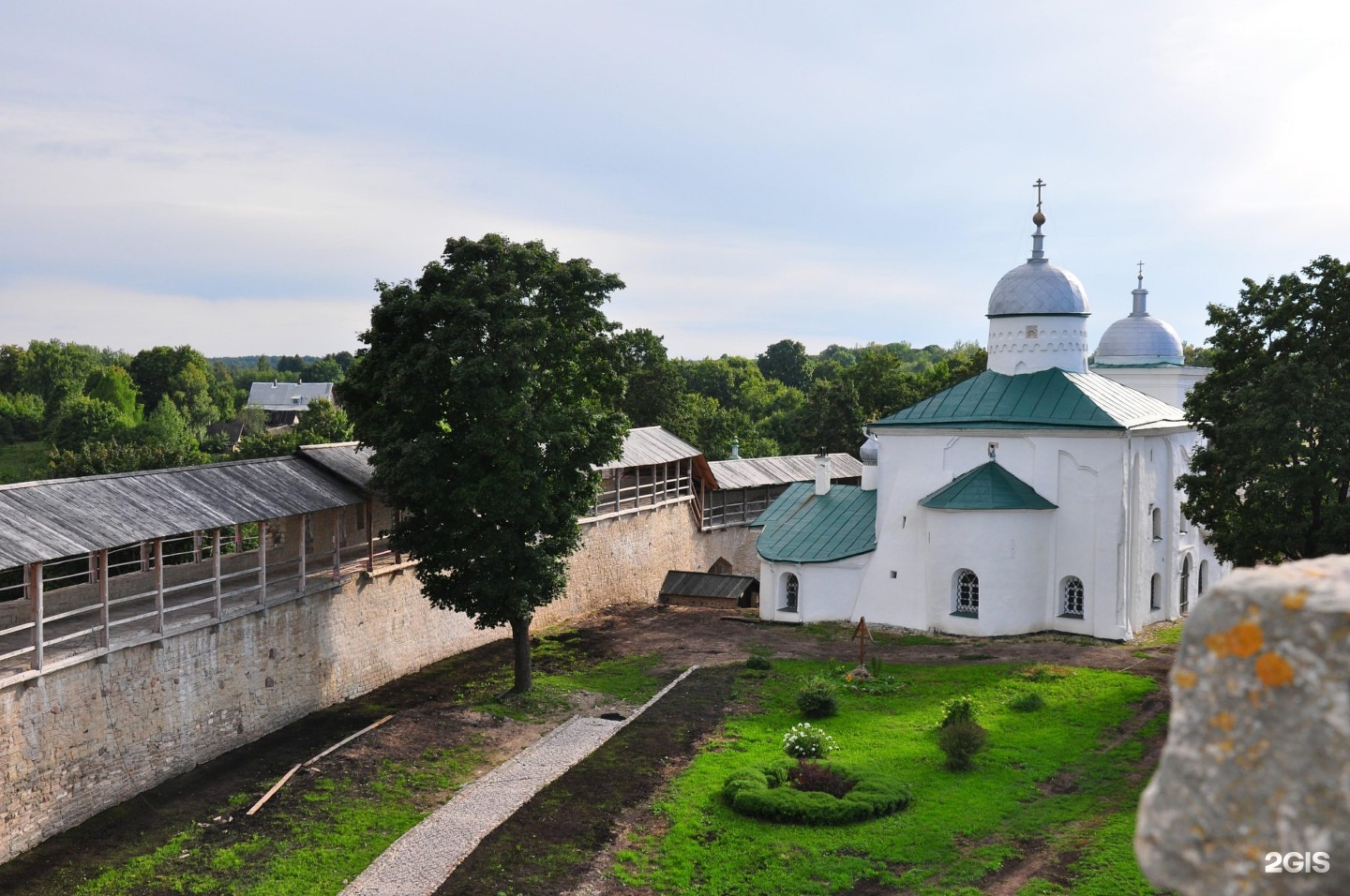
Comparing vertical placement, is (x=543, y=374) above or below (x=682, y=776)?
above

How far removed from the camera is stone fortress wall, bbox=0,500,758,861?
16.7m

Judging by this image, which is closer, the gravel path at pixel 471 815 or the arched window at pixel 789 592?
the gravel path at pixel 471 815

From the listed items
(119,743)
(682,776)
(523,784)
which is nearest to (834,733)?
(682,776)

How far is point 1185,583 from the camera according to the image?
111 ft

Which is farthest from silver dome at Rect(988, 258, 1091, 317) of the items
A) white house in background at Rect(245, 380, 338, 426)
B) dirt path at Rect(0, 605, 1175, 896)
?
white house in background at Rect(245, 380, 338, 426)

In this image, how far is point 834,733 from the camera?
2184 cm

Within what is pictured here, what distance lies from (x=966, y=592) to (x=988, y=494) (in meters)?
2.95

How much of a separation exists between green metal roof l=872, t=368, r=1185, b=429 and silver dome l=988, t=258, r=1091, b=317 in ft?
6.22

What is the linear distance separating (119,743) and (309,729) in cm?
454

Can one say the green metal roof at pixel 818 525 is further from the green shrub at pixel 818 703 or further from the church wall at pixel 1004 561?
the green shrub at pixel 818 703

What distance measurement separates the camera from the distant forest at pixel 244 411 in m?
52.6

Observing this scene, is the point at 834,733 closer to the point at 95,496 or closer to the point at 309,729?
the point at 309,729

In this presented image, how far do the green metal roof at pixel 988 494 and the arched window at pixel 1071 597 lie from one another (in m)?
2.19

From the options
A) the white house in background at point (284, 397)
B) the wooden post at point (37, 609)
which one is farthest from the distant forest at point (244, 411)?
the wooden post at point (37, 609)
